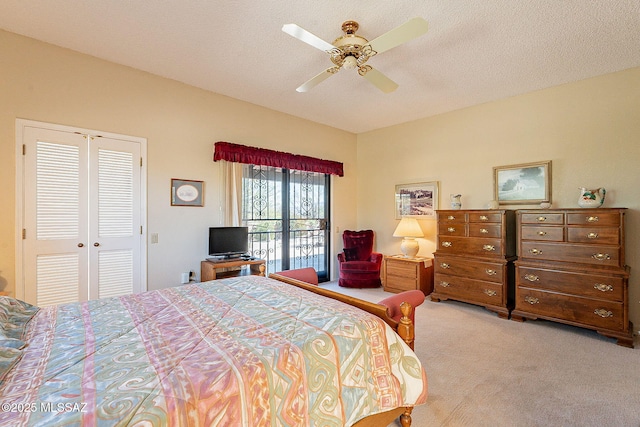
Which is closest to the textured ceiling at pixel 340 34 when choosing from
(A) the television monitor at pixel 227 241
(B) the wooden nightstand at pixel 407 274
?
(A) the television monitor at pixel 227 241

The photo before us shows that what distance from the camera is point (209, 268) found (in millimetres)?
3646

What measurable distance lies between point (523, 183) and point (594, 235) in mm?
1138

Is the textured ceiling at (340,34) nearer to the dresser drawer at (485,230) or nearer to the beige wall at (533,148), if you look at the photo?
the beige wall at (533,148)

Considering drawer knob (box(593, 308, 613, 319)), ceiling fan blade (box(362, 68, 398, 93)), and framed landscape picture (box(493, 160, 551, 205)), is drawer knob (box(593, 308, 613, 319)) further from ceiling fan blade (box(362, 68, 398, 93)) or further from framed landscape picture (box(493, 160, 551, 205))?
ceiling fan blade (box(362, 68, 398, 93))

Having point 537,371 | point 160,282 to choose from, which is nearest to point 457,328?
point 537,371

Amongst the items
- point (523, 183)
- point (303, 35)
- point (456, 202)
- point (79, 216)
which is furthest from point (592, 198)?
point (79, 216)

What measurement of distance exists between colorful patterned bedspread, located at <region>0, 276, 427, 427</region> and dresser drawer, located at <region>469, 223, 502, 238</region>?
2.83m

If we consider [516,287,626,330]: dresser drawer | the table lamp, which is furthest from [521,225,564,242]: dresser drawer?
the table lamp

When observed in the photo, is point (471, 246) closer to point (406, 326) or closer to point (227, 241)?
point (406, 326)

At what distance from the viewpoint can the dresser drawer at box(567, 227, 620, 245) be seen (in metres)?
2.99

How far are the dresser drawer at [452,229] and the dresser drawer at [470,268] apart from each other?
0.36 meters

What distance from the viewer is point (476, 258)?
3.92 metres

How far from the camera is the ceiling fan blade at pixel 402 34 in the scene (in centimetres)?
195

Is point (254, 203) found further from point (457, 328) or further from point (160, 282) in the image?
point (457, 328)
